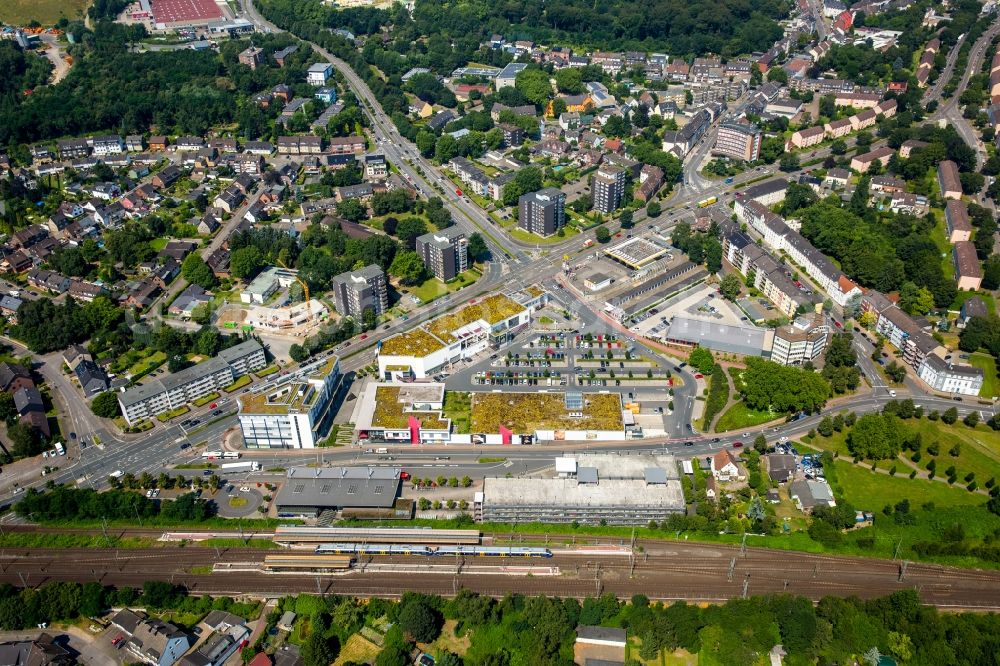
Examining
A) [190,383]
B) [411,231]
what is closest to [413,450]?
[190,383]

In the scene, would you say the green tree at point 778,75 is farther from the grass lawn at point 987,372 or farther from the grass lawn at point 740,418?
the grass lawn at point 740,418

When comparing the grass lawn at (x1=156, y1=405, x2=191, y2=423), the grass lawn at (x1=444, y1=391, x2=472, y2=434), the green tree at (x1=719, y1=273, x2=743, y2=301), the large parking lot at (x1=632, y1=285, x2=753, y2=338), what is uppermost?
the green tree at (x1=719, y1=273, x2=743, y2=301)

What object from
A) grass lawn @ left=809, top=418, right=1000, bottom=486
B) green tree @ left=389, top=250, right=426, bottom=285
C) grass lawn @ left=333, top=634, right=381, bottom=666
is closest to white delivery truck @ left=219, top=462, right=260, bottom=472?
grass lawn @ left=333, top=634, right=381, bottom=666

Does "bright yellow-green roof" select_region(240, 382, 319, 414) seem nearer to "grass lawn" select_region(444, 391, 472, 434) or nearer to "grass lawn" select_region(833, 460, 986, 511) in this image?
"grass lawn" select_region(444, 391, 472, 434)

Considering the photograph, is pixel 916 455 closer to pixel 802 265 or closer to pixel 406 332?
pixel 802 265

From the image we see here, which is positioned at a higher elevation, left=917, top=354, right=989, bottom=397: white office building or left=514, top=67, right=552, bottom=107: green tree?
left=514, top=67, right=552, bottom=107: green tree

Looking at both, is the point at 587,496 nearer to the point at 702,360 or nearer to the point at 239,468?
the point at 702,360
